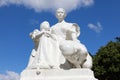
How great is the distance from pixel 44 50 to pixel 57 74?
100 centimetres

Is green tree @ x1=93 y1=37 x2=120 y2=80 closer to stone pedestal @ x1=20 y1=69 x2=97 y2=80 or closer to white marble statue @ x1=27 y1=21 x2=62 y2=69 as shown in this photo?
white marble statue @ x1=27 y1=21 x2=62 y2=69

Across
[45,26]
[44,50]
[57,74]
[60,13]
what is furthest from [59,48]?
[60,13]

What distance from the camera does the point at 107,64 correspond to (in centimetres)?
3094

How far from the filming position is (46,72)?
10.7m

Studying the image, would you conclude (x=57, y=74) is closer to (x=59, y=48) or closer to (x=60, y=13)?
(x=59, y=48)

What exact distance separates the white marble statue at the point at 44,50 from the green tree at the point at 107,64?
1900cm

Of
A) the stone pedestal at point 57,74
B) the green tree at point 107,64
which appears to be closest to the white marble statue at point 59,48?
the stone pedestal at point 57,74

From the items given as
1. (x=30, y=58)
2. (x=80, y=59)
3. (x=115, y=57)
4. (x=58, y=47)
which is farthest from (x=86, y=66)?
(x=115, y=57)

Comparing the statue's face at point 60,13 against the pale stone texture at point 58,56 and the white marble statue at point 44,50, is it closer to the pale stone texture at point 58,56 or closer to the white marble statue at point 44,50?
the pale stone texture at point 58,56

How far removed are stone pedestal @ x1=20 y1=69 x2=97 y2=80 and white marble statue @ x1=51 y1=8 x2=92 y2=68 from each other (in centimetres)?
31

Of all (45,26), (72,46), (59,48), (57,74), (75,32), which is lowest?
(57,74)

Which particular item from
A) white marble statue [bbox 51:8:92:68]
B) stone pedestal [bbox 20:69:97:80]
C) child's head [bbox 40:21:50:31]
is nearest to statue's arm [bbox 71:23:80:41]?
white marble statue [bbox 51:8:92:68]

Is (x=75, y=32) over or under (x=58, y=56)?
over

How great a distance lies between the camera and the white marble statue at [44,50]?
1103 centimetres
